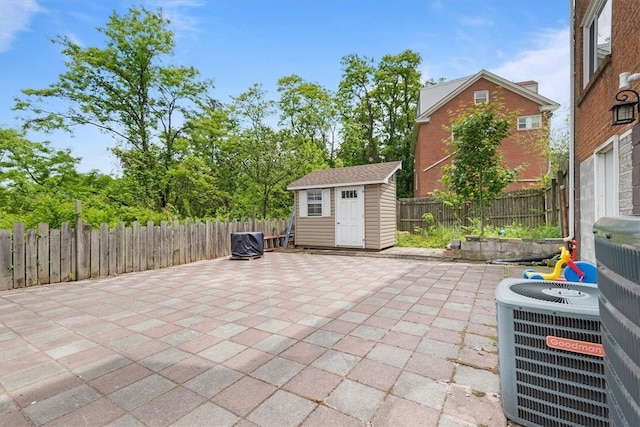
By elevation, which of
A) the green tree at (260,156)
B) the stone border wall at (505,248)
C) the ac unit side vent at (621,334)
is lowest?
the stone border wall at (505,248)

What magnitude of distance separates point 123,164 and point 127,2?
6023 mm

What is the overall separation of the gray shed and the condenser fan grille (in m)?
7.28

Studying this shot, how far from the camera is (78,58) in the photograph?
11.1 m

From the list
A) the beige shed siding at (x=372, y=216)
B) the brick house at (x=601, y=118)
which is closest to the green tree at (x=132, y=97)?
the beige shed siding at (x=372, y=216)

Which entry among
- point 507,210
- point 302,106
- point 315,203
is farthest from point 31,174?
point 507,210

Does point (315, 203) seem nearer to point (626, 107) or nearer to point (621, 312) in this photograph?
point (626, 107)

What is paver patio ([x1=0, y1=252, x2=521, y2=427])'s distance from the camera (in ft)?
5.99

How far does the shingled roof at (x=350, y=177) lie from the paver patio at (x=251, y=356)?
4.94 meters

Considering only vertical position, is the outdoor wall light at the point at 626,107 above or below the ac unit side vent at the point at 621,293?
above

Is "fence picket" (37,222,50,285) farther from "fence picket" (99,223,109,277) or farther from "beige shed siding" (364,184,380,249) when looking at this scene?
"beige shed siding" (364,184,380,249)

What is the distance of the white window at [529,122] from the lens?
49.7 ft

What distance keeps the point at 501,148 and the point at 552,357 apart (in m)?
17.1

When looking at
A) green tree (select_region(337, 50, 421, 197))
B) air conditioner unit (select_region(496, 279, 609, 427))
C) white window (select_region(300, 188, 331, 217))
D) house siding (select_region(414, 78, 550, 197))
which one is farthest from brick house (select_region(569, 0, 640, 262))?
green tree (select_region(337, 50, 421, 197))

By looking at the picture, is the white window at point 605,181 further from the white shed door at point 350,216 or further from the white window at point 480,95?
the white window at point 480,95
